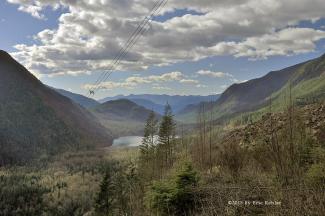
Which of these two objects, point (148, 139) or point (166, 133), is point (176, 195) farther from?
point (148, 139)

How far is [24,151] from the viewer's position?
17800cm

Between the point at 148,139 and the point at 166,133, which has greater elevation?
the point at 166,133

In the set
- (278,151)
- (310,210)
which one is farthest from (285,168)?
(310,210)

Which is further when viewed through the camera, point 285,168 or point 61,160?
point 61,160

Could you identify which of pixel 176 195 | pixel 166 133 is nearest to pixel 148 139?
pixel 166 133

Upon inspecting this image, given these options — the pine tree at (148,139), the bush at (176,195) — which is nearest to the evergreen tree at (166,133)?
the pine tree at (148,139)

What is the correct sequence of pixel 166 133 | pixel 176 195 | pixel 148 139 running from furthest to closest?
pixel 148 139
pixel 166 133
pixel 176 195

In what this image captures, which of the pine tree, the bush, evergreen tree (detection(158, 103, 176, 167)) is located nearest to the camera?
→ the bush

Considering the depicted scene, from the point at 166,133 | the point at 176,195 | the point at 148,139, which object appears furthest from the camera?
the point at 148,139

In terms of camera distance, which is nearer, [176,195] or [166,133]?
[176,195]

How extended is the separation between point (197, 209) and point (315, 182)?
2.93 m

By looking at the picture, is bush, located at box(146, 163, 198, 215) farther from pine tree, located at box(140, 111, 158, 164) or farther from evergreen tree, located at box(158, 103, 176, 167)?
pine tree, located at box(140, 111, 158, 164)

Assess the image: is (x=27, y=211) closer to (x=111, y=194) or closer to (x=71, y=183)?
(x=71, y=183)

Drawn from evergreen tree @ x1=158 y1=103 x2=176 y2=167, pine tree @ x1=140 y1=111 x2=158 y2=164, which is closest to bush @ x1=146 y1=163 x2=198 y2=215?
evergreen tree @ x1=158 y1=103 x2=176 y2=167
